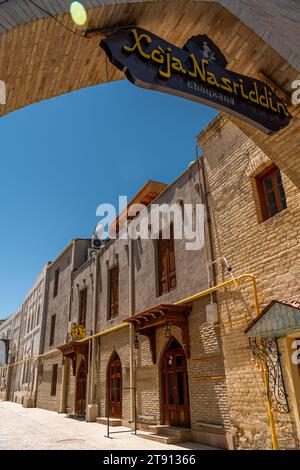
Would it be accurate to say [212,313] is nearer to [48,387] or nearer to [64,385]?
[64,385]

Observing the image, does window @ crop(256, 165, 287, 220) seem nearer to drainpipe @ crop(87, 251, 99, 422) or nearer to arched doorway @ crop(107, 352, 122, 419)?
arched doorway @ crop(107, 352, 122, 419)

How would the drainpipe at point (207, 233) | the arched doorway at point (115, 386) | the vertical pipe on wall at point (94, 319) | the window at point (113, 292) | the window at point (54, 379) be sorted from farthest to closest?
the window at point (54, 379), the vertical pipe on wall at point (94, 319), the window at point (113, 292), the arched doorway at point (115, 386), the drainpipe at point (207, 233)

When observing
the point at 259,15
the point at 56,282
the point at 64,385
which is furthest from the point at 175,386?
the point at 56,282

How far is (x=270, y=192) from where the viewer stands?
8109 millimetres

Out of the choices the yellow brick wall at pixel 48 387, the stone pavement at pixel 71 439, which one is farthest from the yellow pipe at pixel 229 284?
the yellow brick wall at pixel 48 387

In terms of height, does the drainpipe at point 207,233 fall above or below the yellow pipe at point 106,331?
above

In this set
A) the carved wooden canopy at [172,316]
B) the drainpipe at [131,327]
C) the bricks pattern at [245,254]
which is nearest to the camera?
the bricks pattern at [245,254]

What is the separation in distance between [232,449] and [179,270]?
483cm

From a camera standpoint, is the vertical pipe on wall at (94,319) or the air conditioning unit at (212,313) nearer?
the air conditioning unit at (212,313)

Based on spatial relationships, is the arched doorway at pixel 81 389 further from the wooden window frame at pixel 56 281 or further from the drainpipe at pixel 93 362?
the wooden window frame at pixel 56 281

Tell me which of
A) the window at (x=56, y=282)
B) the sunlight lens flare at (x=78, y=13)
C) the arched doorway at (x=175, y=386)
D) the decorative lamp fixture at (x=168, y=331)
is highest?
the window at (x=56, y=282)

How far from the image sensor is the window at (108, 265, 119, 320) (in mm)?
14836

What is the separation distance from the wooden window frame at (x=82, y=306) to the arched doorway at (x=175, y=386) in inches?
322

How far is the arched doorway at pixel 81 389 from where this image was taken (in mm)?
16703
